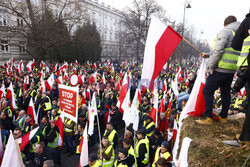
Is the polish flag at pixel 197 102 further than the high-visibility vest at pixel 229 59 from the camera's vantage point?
Yes

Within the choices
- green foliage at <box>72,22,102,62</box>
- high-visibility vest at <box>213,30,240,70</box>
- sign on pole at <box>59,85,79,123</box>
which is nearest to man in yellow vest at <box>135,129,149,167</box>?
sign on pole at <box>59,85,79,123</box>

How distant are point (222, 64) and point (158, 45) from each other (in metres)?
1.20

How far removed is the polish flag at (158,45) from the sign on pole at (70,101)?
1895 millimetres

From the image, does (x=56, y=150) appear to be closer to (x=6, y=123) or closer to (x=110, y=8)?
(x=6, y=123)

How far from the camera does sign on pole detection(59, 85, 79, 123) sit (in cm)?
448

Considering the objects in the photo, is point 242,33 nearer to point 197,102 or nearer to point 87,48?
point 197,102

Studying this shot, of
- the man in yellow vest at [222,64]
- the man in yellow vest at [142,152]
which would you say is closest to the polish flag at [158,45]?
the man in yellow vest at [222,64]

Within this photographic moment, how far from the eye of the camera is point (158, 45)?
3559mm

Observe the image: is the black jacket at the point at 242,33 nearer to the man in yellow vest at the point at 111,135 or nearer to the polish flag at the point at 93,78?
the man in yellow vest at the point at 111,135

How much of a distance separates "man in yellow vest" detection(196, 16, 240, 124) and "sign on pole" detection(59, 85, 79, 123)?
2.80 meters

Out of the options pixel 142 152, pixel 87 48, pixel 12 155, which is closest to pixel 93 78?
pixel 142 152

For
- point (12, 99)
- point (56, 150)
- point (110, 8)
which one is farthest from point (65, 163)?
point (110, 8)

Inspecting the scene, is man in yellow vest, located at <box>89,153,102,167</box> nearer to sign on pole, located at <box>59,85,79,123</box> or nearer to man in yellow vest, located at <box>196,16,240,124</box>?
sign on pole, located at <box>59,85,79,123</box>

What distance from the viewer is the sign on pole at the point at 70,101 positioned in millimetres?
4484
